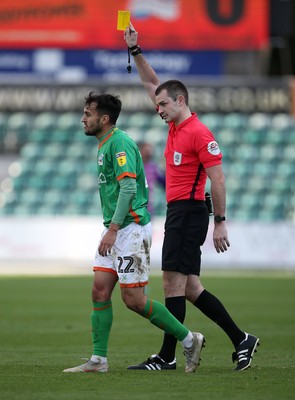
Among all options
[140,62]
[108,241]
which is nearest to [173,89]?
[140,62]

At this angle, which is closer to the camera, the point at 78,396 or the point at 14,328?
the point at 78,396

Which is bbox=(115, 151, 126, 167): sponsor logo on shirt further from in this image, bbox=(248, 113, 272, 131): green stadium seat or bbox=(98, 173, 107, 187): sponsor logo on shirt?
bbox=(248, 113, 272, 131): green stadium seat

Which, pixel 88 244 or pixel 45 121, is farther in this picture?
pixel 45 121

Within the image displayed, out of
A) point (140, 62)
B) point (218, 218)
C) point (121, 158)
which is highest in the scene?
point (140, 62)

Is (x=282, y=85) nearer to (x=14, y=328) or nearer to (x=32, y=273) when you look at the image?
(x=32, y=273)

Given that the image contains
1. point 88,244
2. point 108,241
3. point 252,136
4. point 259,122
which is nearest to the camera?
point 108,241

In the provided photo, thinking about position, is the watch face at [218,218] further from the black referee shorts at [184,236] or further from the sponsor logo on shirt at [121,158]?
the sponsor logo on shirt at [121,158]

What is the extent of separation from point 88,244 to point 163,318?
17.1m

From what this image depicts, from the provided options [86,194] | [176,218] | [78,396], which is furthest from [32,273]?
[78,396]

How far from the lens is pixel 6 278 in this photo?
21.3m

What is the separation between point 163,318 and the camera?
27.8 feet

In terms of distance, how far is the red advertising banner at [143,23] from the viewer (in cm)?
2783

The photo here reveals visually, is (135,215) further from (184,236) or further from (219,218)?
(219,218)

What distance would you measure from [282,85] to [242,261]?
6871mm
